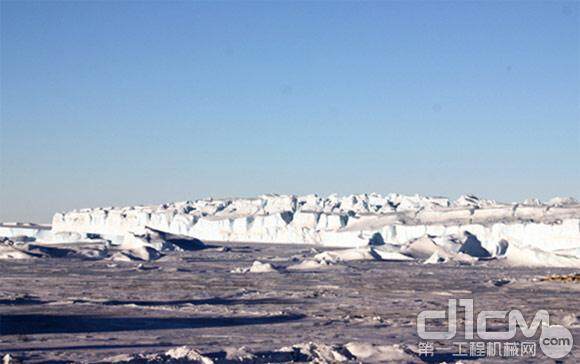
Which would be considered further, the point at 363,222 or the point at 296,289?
the point at 363,222

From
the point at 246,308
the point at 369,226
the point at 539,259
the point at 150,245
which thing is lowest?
the point at 150,245

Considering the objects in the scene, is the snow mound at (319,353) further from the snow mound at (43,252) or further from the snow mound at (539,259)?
the snow mound at (43,252)

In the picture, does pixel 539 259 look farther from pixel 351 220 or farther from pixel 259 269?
pixel 351 220

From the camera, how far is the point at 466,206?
2461 inches

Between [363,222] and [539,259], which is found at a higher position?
[363,222]

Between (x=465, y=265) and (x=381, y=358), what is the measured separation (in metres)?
27.7

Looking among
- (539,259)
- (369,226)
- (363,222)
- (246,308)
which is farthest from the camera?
(363,222)

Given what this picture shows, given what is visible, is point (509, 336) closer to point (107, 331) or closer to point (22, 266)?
point (107, 331)

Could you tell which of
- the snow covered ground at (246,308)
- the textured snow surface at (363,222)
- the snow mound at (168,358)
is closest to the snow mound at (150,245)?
the textured snow surface at (363,222)

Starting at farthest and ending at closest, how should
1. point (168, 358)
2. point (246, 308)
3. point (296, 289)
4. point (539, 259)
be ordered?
1. point (539, 259)
2. point (296, 289)
3. point (246, 308)
4. point (168, 358)

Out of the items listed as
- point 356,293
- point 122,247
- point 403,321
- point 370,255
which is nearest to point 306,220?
point 122,247

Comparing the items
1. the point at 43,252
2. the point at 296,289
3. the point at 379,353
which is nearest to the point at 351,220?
the point at 43,252

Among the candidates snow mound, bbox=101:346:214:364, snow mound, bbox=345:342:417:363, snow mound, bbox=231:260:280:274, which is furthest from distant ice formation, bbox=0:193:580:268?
snow mound, bbox=101:346:214:364

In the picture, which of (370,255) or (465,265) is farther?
(370,255)
